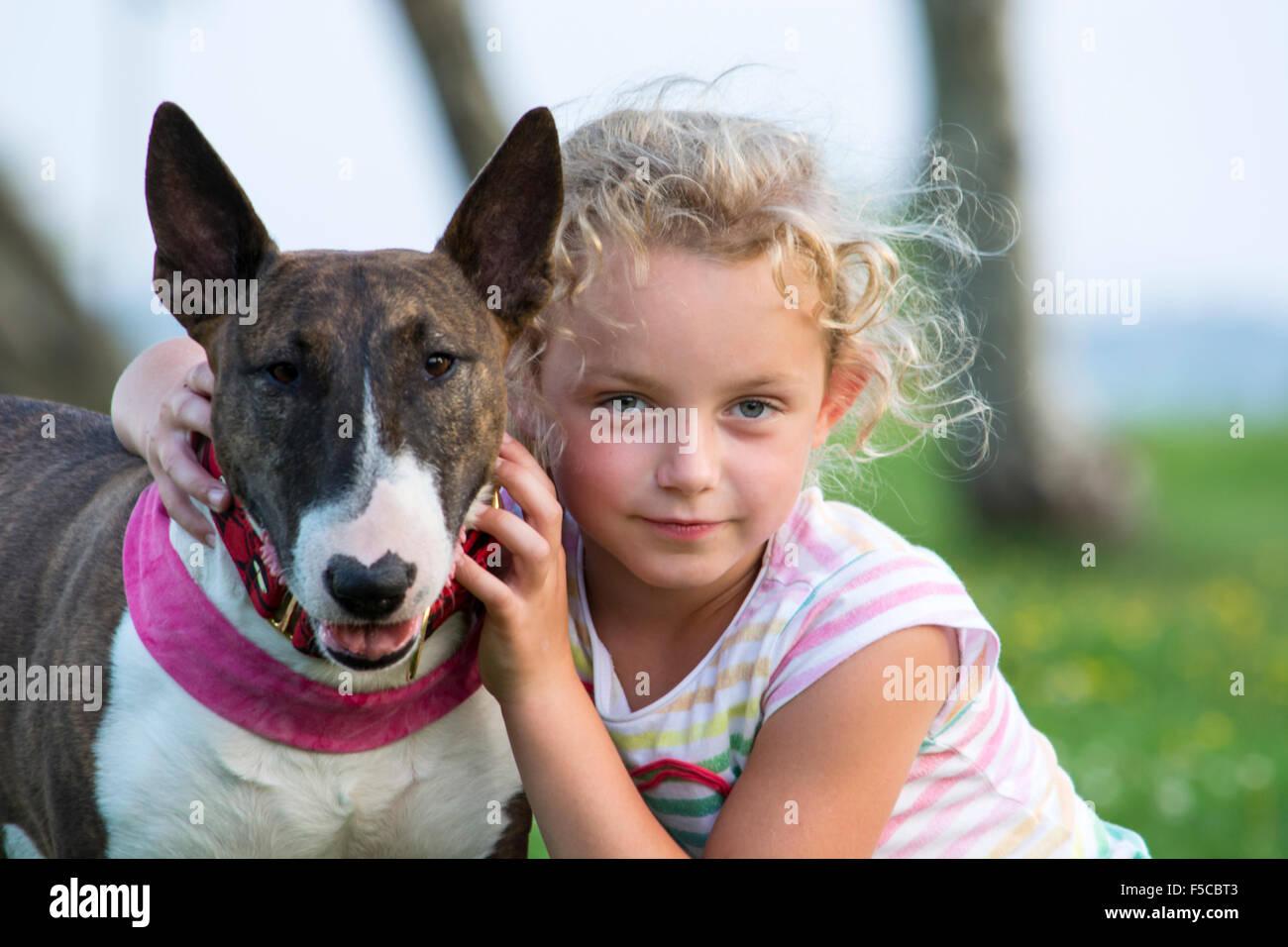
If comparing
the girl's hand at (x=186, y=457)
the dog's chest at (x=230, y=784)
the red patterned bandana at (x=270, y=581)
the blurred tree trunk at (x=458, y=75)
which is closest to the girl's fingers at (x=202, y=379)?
the girl's hand at (x=186, y=457)

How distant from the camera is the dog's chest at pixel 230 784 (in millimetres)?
2373

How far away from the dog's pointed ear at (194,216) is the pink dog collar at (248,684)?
46 centimetres

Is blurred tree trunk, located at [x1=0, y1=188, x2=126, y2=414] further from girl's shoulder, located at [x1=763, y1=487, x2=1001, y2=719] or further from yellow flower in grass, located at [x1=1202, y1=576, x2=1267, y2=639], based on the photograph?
yellow flower in grass, located at [x1=1202, y1=576, x2=1267, y2=639]

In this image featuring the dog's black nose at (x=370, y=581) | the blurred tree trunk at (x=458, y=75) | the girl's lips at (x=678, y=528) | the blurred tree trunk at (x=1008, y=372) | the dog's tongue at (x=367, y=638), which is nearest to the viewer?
the dog's black nose at (x=370, y=581)

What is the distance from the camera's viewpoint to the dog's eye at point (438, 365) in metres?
2.19

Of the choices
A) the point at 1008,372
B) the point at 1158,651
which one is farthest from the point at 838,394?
the point at 1008,372

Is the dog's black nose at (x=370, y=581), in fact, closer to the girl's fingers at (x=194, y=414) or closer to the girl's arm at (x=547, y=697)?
the girl's arm at (x=547, y=697)

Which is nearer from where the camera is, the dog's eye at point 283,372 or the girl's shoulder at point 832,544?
the dog's eye at point 283,372

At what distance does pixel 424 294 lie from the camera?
2254 mm

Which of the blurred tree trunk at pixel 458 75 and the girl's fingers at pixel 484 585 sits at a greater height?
the blurred tree trunk at pixel 458 75

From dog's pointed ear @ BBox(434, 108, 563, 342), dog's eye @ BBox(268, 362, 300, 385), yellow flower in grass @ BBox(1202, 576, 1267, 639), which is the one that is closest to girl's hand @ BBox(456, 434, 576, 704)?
dog's pointed ear @ BBox(434, 108, 563, 342)

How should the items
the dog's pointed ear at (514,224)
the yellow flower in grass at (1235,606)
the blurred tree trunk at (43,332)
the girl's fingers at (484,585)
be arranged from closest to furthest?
the girl's fingers at (484,585) → the dog's pointed ear at (514,224) → the yellow flower in grass at (1235,606) → the blurred tree trunk at (43,332)
